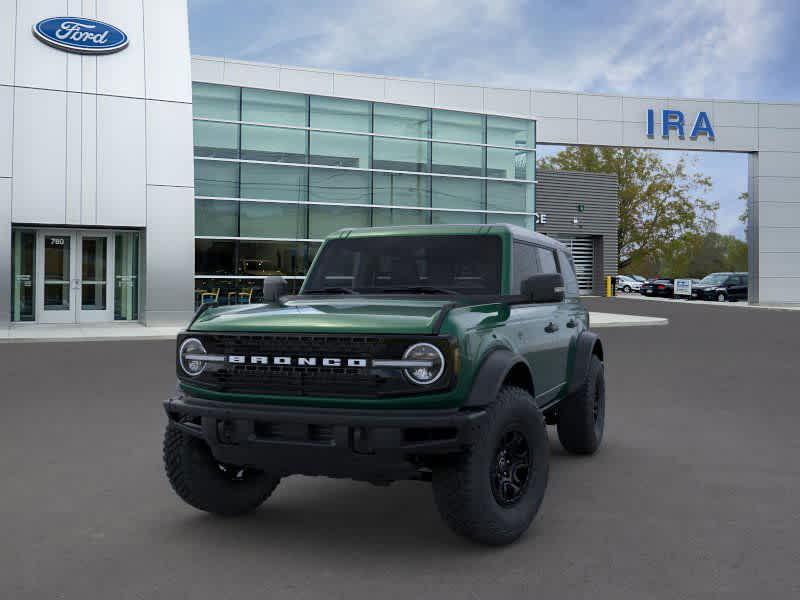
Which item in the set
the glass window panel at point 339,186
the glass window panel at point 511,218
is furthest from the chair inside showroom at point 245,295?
the glass window panel at point 511,218

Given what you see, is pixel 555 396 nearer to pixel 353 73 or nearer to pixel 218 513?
pixel 218 513

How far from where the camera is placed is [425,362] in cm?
428

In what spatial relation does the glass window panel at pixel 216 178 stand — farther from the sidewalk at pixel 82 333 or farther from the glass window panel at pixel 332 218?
the sidewalk at pixel 82 333

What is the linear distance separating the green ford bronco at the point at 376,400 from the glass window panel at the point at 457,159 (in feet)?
82.2

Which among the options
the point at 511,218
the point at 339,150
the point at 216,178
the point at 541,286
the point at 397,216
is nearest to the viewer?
the point at 541,286

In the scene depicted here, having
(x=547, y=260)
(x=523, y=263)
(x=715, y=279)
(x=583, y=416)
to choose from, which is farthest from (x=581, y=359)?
(x=715, y=279)

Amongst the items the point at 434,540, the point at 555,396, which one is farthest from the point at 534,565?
the point at 555,396

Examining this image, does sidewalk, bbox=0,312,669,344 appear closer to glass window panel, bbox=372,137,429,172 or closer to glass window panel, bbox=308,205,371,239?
glass window panel, bbox=308,205,371,239

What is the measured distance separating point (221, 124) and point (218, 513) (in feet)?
76.9

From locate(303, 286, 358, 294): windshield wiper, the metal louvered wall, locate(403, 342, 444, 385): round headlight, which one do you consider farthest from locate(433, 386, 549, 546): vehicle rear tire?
the metal louvered wall

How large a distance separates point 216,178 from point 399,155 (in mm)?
6580

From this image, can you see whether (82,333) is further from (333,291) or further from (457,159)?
(333,291)

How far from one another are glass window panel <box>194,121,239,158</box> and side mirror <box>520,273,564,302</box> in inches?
904

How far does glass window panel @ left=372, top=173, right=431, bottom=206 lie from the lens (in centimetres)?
2920
